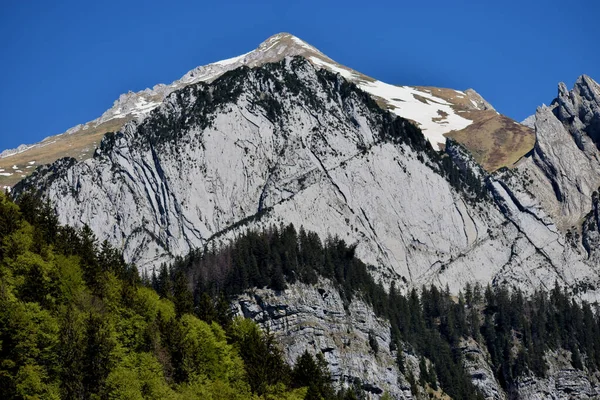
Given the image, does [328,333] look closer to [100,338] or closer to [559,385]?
[559,385]

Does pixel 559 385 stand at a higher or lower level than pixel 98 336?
lower

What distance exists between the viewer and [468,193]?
631 feet

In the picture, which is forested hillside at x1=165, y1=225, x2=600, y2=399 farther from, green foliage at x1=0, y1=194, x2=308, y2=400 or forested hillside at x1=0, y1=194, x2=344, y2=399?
green foliage at x1=0, y1=194, x2=308, y2=400

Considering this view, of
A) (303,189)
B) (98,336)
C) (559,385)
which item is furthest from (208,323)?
(559,385)

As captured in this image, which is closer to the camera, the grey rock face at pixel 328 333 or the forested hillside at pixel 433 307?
the grey rock face at pixel 328 333

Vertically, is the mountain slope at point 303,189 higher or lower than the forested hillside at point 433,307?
higher

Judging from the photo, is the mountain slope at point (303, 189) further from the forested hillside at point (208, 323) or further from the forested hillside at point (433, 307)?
the forested hillside at point (208, 323)

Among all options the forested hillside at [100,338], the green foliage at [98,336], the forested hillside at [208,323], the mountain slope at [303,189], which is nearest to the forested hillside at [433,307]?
the forested hillside at [208,323]

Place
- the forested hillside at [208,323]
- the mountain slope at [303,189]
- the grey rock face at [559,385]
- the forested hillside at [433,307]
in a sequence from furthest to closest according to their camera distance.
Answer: the mountain slope at [303,189] < the grey rock face at [559,385] < the forested hillside at [433,307] < the forested hillside at [208,323]

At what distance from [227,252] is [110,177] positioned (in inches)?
1719

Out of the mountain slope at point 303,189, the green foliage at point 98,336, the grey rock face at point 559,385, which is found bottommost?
the grey rock face at point 559,385

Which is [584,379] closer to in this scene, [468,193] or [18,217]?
[468,193]

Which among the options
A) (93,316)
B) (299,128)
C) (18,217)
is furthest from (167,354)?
(299,128)

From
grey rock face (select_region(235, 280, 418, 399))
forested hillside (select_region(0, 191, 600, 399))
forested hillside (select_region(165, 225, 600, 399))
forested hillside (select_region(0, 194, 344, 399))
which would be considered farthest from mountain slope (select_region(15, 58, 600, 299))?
forested hillside (select_region(0, 194, 344, 399))
